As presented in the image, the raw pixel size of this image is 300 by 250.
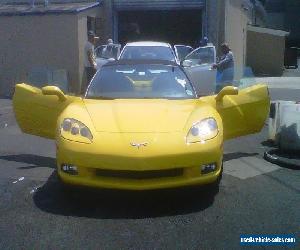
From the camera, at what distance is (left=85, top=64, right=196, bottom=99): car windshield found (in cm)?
570

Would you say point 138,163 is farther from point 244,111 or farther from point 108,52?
point 108,52

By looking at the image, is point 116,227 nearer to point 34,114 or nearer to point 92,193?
point 92,193

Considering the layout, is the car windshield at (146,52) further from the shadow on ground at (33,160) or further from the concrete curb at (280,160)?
the concrete curb at (280,160)

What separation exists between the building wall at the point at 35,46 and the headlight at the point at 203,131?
1042 centimetres

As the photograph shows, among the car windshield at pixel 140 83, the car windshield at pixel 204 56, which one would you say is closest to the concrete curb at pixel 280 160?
the car windshield at pixel 140 83

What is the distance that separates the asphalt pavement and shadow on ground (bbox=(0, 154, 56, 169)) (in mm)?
52

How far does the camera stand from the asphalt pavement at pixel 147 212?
3768 millimetres

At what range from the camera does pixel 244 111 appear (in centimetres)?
595

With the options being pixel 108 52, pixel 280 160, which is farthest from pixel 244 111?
pixel 108 52

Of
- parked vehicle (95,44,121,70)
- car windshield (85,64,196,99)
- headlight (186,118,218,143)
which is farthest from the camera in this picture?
parked vehicle (95,44,121,70)

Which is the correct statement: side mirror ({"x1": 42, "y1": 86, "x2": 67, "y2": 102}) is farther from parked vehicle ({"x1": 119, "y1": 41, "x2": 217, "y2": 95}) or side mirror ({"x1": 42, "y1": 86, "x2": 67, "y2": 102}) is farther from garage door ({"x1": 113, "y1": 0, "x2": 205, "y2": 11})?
garage door ({"x1": 113, "y1": 0, "x2": 205, "y2": 11})

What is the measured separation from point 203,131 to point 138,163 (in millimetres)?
803

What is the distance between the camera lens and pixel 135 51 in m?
12.8

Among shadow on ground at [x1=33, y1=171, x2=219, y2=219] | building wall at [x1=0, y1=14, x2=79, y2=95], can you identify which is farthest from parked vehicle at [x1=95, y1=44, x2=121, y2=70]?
shadow on ground at [x1=33, y1=171, x2=219, y2=219]
